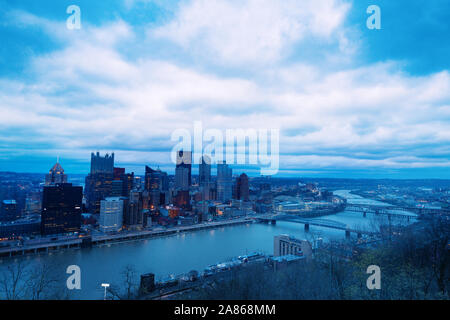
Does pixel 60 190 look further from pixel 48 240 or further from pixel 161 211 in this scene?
pixel 161 211

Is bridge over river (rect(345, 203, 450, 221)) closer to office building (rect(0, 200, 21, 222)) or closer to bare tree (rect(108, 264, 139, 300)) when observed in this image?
bare tree (rect(108, 264, 139, 300))

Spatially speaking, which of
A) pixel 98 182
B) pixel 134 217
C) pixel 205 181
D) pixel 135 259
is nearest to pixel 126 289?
pixel 135 259

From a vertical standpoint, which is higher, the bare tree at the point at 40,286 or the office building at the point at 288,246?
the bare tree at the point at 40,286

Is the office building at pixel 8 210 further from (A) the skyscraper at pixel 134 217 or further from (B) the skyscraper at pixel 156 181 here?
(B) the skyscraper at pixel 156 181

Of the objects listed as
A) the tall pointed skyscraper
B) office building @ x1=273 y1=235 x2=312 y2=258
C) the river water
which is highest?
the tall pointed skyscraper

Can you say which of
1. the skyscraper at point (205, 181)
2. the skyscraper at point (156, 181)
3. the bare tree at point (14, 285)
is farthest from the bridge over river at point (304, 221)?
the bare tree at point (14, 285)

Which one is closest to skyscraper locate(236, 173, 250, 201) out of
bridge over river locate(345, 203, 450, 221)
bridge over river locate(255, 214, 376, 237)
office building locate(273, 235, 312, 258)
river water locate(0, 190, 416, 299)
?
bridge over river locate(255, 214, 376, 237)

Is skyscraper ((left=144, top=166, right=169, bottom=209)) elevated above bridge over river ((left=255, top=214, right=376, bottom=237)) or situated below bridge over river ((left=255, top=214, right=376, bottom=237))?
above

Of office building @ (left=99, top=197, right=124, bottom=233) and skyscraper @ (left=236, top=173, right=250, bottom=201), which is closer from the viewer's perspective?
office building @ (left=99, top=197, right=124, bottom=233)
